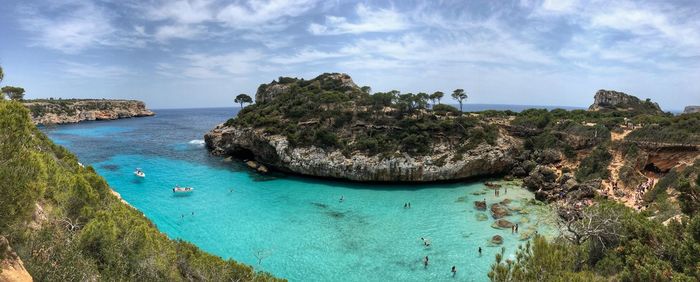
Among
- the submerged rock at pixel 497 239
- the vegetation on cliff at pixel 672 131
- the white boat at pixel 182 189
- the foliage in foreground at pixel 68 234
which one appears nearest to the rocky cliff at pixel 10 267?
the foliage in foreground at pixel 68 234

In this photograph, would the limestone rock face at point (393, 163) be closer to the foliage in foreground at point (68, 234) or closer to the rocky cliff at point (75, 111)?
the foliage in foreground at point (68, 234)

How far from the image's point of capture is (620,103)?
79.6 meters

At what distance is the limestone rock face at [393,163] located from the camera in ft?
138

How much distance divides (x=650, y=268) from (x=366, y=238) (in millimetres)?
17967

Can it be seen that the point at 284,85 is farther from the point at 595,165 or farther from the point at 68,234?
the point at 68,234

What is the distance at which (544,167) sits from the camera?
41.0m

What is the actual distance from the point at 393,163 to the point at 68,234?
114ft

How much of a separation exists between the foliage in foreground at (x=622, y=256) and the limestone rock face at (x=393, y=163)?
26540 mm

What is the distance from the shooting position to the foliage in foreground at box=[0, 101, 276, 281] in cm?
792

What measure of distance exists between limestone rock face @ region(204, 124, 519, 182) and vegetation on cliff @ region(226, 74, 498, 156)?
117 cm

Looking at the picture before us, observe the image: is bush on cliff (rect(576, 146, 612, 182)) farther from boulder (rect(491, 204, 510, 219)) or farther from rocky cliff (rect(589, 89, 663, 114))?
rocky cliff (rect(589, 89, 663, 114))

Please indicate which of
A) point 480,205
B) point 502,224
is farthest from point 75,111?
point 502,224

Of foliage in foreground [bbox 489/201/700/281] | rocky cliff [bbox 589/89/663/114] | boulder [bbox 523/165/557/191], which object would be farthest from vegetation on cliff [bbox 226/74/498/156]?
rocky cliff [bbox 589/89/663/114]

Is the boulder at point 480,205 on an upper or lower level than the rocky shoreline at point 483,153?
lower
